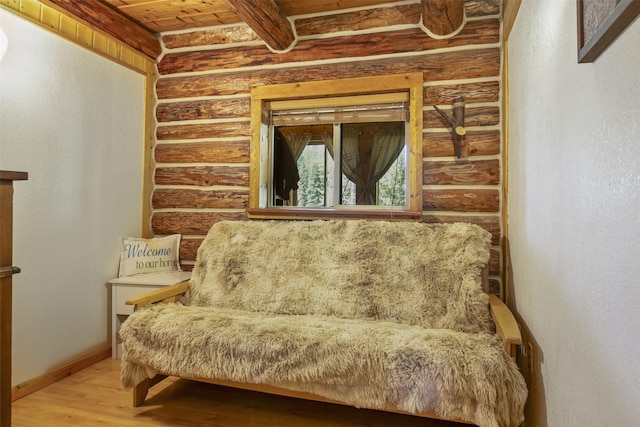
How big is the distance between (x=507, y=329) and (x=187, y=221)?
250cm

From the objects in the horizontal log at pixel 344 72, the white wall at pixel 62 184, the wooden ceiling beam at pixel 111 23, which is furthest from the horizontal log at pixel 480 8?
the white wall at pixel 62 184

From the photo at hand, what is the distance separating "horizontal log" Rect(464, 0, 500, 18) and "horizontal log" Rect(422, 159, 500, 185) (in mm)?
1006

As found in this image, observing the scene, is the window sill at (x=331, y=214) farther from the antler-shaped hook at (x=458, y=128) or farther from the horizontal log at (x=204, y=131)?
the horizontal log at (x=204, y=131)

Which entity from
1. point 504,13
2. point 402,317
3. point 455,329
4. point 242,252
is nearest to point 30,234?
point 242,252

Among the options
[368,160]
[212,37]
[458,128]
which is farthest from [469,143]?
[212,37]

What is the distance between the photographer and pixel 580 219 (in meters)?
1.01

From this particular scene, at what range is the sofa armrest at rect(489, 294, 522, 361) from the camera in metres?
1.40

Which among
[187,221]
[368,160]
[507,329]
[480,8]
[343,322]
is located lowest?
[343,322]

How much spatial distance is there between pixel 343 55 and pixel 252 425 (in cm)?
252

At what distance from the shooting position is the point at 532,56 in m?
1.58

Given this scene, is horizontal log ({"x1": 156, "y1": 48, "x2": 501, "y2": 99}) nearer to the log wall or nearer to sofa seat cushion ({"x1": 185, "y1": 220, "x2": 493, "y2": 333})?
the log wall

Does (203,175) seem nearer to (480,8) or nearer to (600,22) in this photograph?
(480,8)

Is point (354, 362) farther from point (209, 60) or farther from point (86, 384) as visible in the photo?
point (209, 60)

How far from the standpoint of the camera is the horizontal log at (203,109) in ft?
9.48
